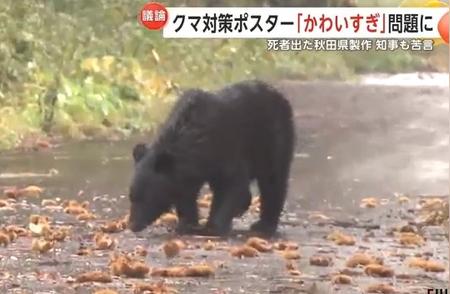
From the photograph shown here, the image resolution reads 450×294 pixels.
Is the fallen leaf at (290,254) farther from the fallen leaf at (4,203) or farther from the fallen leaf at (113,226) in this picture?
the fallen leaf at (4,203)

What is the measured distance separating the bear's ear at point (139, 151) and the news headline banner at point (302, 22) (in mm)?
295

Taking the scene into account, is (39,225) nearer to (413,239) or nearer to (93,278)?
(93,278)

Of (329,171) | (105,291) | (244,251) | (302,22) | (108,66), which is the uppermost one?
(302,22)

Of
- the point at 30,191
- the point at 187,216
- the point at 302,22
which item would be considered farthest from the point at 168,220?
the point at 302,22

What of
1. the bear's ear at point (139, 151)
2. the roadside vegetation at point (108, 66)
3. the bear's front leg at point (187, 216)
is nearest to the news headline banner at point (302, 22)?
the roadside vegetation at point (108, 66)

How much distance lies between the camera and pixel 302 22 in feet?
13.3

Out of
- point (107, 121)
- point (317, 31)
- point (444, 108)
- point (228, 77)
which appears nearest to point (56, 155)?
point (107, 121)

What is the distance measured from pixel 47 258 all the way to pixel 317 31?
912 mm

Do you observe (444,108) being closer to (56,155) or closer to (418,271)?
(418,271)

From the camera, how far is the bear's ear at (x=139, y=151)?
4.11 meters

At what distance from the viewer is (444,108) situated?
4.08 metres

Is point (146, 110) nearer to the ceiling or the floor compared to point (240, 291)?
nearer to the ceiling

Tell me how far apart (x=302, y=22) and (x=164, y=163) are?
511 mm

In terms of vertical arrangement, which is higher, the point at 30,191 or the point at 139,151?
the point at 139,151
